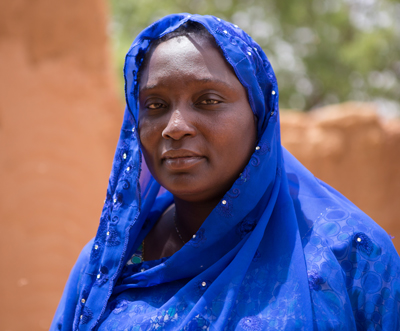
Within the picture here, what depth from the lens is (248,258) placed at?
149 centimetres

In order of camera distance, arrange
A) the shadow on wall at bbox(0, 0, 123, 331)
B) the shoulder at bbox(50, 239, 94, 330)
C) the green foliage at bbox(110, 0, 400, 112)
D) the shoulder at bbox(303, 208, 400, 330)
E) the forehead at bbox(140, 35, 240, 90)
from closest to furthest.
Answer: the shoulder at bbox(303, 208, 400, 330), the forehead at bbox(140, 35, 240, 90), the shoulder at bbox(50, 239, 94, 330), the shadow on wall at bbox(0, 0, 123, 331), the green foliage at bbox(110, 0, 400, 112)

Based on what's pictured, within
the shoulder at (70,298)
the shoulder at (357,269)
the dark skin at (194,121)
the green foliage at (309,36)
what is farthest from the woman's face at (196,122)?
the green foliage at (309,36)

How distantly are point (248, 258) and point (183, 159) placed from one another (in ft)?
1.25

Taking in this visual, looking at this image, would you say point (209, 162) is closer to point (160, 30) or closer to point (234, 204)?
point (234, 204)

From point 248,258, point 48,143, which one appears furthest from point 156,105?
point 48,143

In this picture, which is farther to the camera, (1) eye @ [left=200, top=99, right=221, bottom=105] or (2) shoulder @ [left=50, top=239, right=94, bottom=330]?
(2) shoulder @ [left=50, top=239, right=94, bottom=330]

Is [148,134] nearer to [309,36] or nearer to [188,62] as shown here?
[188,62]

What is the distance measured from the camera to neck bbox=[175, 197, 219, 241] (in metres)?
1.71

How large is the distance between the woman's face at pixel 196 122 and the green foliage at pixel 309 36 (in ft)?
34.9

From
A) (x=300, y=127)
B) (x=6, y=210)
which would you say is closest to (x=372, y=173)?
(x=300, y=127)

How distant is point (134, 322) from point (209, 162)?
1.90ft

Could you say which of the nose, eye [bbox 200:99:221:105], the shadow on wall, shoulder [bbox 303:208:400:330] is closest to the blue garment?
Result: shoulder [bbox 303:208:400:330]

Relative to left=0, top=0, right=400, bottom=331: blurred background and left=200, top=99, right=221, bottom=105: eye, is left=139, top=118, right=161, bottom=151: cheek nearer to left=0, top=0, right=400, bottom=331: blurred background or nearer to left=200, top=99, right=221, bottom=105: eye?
left=200, top=99, right=221, bottom=105: eye

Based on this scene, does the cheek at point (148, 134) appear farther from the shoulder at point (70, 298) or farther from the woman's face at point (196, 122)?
the shoulder at point (70, 298)
